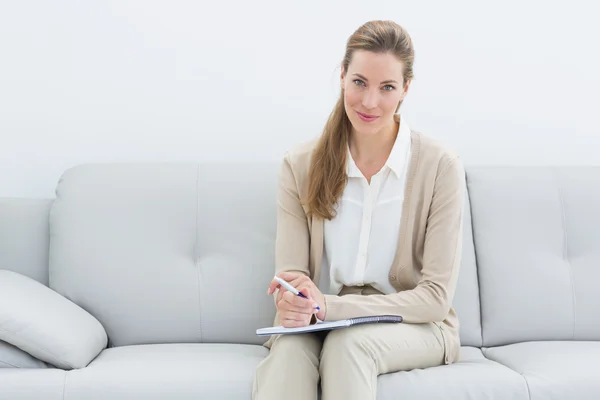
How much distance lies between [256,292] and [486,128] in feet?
3.26

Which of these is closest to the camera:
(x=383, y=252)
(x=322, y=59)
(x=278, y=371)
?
(x=278, y=371)

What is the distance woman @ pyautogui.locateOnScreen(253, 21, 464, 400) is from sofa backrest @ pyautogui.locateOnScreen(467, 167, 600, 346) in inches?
11.0

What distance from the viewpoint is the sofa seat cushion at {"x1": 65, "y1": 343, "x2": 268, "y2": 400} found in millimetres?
1853

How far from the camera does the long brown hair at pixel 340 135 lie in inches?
78.7

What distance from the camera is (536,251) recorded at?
2.38 metres

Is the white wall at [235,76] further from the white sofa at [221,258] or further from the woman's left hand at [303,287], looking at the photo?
the woman's left hand at [303,287]

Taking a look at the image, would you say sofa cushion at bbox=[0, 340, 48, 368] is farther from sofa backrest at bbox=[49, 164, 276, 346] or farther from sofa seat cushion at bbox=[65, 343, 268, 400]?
sofa backrest at bbox=[49, 164, 276, 346]

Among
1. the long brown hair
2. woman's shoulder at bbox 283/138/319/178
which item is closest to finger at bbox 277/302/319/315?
the long brown hair

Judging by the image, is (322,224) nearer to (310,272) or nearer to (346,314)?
(310,272)

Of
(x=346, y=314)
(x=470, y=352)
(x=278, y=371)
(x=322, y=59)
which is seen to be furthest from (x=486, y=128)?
(x=278, y=371)

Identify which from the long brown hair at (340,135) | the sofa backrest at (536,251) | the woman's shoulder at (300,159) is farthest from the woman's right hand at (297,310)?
the sofa backrest at (536,251)

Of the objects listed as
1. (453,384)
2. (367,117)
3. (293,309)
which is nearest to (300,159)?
(367,117)

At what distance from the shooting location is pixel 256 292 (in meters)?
2.31

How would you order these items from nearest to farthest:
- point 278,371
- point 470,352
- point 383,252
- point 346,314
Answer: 1. point 278,371
2. point 346,314
3. point 383,252
4. point 470,352
